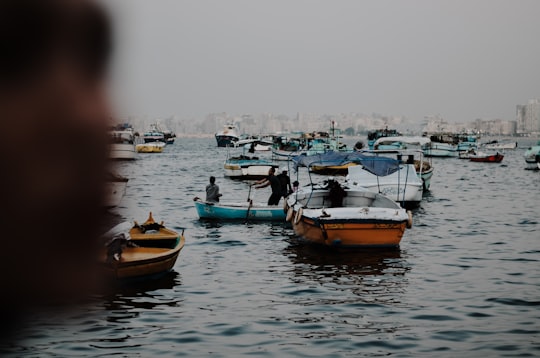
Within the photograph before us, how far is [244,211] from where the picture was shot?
29.6 metres

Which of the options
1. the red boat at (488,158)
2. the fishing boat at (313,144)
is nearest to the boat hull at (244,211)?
the fishing boat at (313,144)

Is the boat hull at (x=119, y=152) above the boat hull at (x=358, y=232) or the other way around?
above

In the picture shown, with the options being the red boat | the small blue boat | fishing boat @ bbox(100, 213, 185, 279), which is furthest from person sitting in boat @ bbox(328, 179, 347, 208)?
the red boat

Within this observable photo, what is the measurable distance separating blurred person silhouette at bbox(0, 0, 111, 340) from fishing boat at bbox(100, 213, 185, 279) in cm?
1342

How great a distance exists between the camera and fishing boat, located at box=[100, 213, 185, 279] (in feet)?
Result: 51.0

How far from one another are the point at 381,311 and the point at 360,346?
2.64m

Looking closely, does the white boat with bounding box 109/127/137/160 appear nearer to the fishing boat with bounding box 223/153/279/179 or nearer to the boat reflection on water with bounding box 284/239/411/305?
the boat reflection on water with bounding box 284/239/411/305

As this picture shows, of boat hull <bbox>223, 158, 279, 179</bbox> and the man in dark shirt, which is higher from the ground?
the man in dark shirt

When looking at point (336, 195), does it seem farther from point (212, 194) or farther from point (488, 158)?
point (488, 158)

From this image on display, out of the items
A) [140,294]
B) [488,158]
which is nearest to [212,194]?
[140,294]

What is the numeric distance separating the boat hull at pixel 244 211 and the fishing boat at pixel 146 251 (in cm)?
1079

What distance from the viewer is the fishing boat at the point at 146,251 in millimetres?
15544

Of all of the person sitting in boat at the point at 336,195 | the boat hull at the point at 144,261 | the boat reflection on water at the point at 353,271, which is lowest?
the boat reflection on water at the point at 353,271

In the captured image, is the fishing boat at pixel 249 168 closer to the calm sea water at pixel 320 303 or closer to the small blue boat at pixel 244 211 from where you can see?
the small blue boat at pixel 244 211
